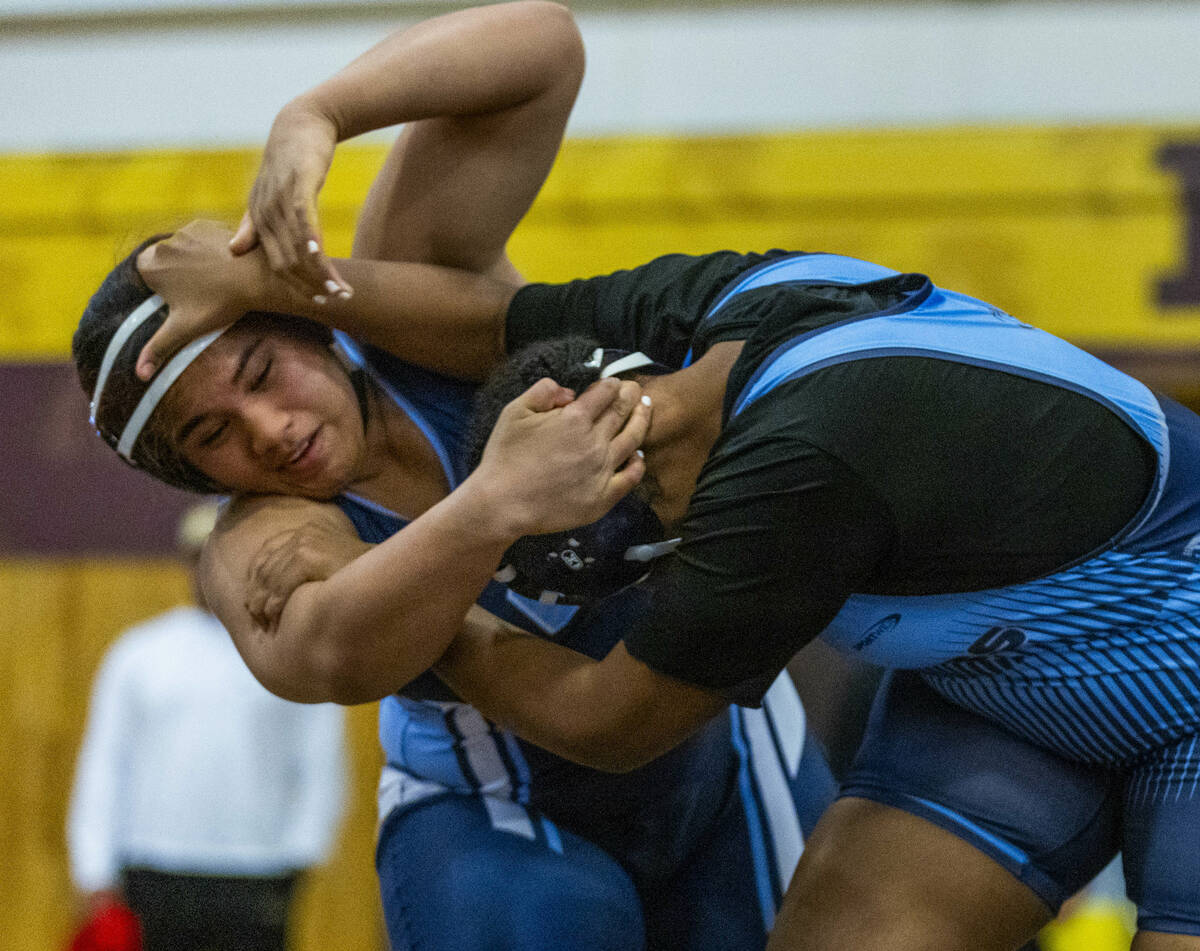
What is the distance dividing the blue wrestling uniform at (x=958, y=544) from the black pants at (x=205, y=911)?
2.24 m

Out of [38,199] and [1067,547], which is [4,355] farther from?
[1067,547]

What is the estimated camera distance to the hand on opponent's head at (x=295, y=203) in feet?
5.77

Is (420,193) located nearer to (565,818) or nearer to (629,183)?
(565,818)

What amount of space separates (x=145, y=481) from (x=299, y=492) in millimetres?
3146

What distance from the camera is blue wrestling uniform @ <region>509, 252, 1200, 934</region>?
1511 millimetres

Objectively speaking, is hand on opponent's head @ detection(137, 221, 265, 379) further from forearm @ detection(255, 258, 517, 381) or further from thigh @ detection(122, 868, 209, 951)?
thigh @ detection(122, 868, 209, 951)

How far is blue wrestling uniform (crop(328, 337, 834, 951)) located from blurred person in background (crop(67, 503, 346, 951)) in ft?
4.76

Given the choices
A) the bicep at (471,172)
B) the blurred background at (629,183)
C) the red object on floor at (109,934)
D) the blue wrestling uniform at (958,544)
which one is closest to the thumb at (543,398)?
the blue wrestling uniform at (958,544)

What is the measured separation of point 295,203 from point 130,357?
1.12ft

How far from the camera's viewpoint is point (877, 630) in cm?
181

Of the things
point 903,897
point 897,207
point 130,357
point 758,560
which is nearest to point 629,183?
point 897,207

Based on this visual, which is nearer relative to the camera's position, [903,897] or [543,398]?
[543,398]

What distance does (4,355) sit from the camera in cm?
498

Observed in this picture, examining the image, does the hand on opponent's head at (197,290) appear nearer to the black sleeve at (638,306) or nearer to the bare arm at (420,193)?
the bare arm at (420,193)
